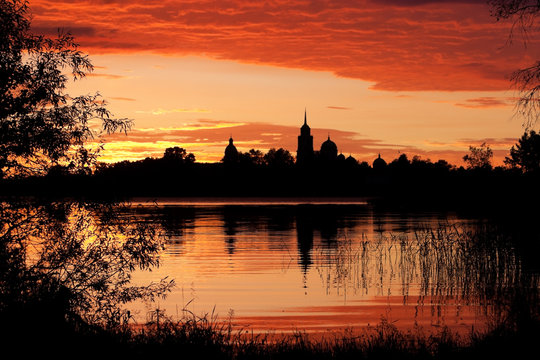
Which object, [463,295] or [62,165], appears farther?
[463,295]

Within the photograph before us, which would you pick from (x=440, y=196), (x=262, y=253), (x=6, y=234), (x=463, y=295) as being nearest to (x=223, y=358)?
(x=6, y=234)

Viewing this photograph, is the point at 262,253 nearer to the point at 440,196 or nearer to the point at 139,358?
the point at 139,358

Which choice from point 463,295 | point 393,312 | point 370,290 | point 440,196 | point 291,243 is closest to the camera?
point 393,312

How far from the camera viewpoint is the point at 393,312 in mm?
30625

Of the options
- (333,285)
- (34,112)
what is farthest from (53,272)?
(333,285)

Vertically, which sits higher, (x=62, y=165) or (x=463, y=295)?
(x=62, y=165)

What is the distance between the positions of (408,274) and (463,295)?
722 centimetres

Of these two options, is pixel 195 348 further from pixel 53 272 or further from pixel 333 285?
pixel 333 285

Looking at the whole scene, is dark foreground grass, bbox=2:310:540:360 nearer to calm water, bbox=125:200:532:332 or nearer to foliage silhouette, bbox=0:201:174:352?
foliage silhouette, bbox=0:201:174:352

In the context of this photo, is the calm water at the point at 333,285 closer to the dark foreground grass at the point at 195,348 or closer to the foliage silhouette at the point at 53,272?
the foliage silhouette at the point at 53,272

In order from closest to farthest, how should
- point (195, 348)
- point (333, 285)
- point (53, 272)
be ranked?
point (195, 348), point (53, 272), point (333, 285)

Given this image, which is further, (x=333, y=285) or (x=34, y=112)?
(x=333, y=285)

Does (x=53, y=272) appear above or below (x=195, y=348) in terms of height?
above

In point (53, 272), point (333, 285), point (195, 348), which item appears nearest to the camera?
point (195, 348)
